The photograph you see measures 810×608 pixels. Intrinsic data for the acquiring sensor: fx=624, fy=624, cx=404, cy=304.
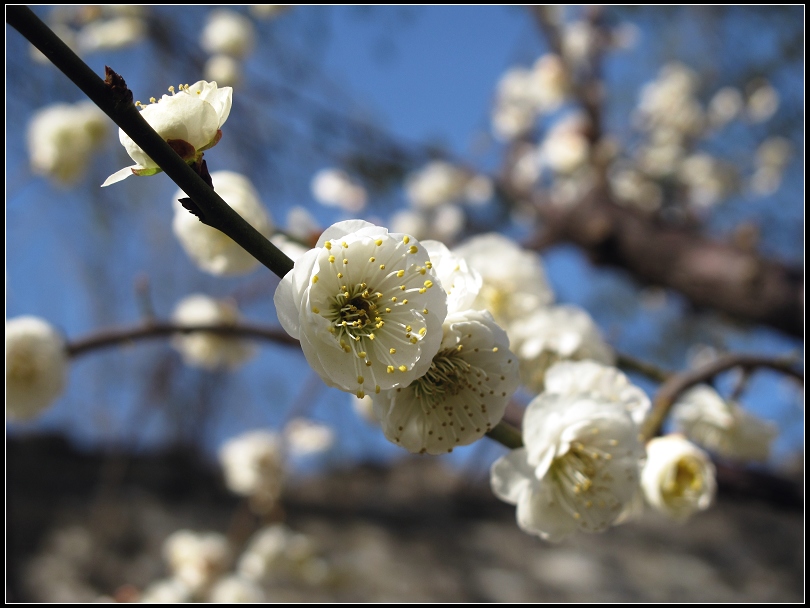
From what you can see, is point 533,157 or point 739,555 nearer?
point 739,555

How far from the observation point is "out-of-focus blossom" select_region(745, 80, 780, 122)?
119 inches

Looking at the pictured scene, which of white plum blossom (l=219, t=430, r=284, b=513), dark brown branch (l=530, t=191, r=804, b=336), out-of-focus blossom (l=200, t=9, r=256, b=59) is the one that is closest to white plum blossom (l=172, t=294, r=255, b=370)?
white plum blossom (l=219, t=430, r=284, b=513)

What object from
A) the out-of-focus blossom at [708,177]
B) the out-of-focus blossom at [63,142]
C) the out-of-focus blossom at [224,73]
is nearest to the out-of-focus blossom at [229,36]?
the out-of-focus blossom at [224,73]

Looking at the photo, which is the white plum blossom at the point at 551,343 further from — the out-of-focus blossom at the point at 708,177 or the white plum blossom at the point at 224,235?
the out-of-focus blossom at the point at 708,177

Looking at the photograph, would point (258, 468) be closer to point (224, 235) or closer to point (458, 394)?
point (224, 235)

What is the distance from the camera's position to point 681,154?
345cm

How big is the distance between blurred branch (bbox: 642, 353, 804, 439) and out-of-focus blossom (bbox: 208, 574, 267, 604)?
36.6 inches

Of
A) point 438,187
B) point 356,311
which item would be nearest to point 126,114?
point 356,311

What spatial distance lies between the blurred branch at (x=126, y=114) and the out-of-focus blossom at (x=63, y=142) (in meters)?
1.29

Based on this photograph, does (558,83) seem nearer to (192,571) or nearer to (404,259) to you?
(192,571)

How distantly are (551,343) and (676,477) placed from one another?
8.8 inches

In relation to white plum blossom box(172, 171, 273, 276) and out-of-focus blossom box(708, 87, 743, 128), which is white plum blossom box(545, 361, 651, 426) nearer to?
white plum blossom box(172, 171, 273, 276)

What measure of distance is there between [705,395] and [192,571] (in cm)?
112

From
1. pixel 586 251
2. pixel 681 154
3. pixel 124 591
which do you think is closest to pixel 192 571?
pixel 124 591
